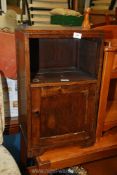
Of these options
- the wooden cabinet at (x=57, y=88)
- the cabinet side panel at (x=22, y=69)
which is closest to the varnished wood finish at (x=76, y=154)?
the wooden cabinet at (x=57, y=88)

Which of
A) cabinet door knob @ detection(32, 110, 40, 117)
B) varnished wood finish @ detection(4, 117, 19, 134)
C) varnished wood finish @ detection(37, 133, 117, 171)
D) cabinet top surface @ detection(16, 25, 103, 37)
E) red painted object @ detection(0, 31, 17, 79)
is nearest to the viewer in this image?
cabinet top surface @ detection(16, 25, 103, 37)

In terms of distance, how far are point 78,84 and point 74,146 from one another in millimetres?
440

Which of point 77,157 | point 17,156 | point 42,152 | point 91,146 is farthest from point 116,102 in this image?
point 17,156

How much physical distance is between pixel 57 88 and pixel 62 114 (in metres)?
0.17

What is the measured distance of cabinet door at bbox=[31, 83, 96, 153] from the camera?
41.8 inches

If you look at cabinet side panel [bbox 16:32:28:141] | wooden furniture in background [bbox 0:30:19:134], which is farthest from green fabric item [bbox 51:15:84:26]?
cabinet side panel [bbox 16:32:28:141]

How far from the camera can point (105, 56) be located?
112cm

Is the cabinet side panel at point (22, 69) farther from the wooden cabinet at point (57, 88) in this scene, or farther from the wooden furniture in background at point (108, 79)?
the wooden furniture in background at point (108, 79)

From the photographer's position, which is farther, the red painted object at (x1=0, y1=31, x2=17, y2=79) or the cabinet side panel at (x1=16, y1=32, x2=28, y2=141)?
the red painted object at (x1=0, y1=31, x2=17, y2=79)

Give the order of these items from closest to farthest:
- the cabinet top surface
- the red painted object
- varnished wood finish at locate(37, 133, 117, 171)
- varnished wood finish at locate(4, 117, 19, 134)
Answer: the cabinet top surface → varnished wood finish at locate(37, 133, 117, 171) → the red painted object → varnished wood finish at locate(4, 117, 19, 134)

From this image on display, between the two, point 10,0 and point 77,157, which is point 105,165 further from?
point 10,0

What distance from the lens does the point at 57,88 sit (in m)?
1.06

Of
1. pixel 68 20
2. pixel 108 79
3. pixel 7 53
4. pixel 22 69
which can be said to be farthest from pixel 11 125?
pixel 68 20

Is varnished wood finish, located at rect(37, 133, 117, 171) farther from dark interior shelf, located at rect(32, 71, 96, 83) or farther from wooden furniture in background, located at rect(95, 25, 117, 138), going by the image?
dark interior shelf, located at rect(32, 71, 96, 83)
